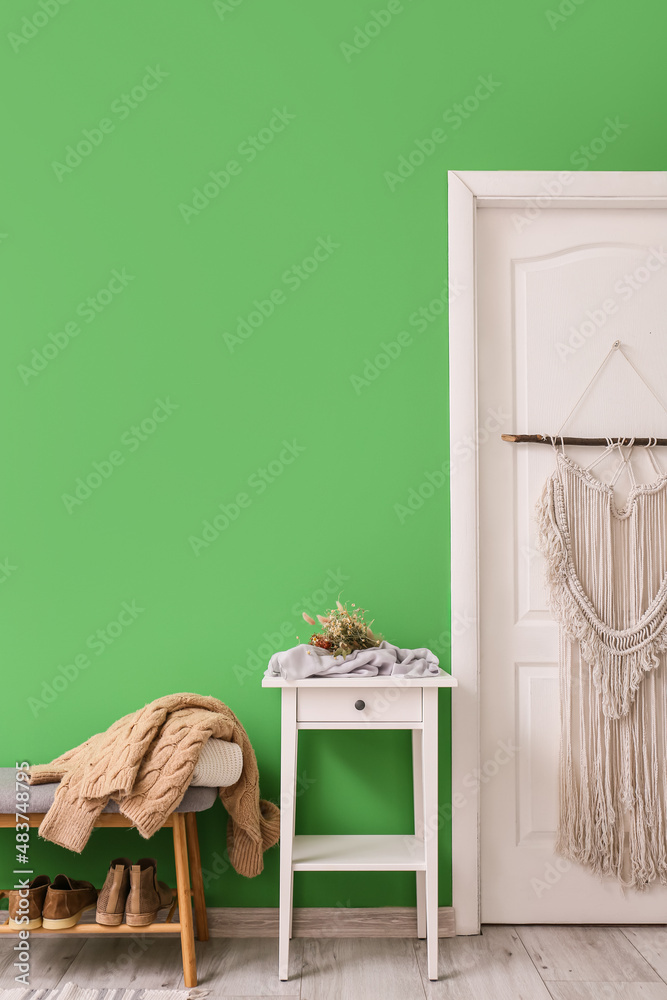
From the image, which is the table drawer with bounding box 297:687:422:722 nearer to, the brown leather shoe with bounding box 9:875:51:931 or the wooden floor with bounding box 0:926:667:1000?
the wooden floor with bounding box 0:926:667:1000

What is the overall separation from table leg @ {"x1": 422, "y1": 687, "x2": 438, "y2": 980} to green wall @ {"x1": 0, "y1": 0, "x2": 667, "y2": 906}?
31cm

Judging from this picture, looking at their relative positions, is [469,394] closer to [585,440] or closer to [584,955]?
[585,440]

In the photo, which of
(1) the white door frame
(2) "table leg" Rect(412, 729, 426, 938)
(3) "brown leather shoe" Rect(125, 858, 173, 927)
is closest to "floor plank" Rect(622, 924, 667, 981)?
(1) the white door frame

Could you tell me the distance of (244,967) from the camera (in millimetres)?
2000

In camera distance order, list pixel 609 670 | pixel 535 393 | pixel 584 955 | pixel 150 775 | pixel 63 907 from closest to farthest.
A: pixel 150 775
pixel 63 907
pixel 584 955
pixel 609 670
pixel 535 393

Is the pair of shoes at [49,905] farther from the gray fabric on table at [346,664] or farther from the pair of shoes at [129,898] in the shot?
the gray fabric on table at [346,664]

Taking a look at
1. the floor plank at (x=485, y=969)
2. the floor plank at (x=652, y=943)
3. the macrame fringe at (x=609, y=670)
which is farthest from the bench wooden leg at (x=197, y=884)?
the floor plank at (x=652, y=943)

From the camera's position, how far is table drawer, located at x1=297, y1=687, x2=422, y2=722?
197 cm

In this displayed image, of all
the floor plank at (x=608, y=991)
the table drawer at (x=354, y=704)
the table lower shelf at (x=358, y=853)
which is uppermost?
the table drawer at (x=354, y=704)

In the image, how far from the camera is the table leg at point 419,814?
215 centimetres

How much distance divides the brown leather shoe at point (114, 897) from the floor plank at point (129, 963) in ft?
0.50

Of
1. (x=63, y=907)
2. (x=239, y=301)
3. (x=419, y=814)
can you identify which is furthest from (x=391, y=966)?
(x=239, y=301)

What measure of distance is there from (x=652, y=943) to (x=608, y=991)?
355mm

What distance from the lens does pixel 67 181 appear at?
7.59 feet
